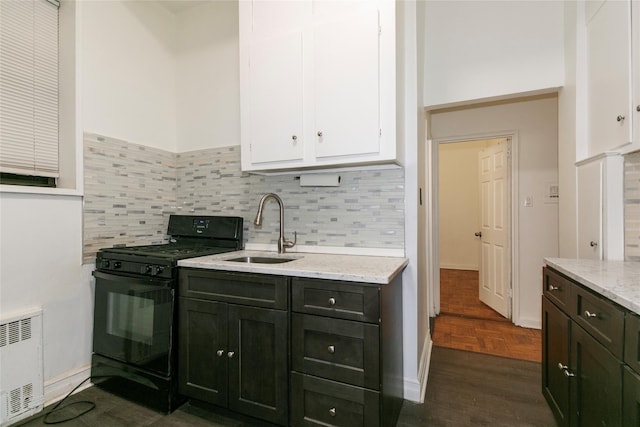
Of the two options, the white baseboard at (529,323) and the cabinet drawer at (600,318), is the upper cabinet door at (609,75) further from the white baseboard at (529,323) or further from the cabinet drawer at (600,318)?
the white baseboard at (529,323)

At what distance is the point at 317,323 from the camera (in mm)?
1469

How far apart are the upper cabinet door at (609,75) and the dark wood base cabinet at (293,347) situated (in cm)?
149

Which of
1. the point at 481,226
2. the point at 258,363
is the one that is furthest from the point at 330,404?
the point at 481,226

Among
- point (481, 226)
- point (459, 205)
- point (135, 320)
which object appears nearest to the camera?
point (135, 320)

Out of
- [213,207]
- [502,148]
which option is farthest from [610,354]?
[502,148]

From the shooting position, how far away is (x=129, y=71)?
2.43m

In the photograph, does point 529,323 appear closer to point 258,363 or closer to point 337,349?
point 337,349

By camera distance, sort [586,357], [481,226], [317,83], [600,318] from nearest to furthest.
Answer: [600,318]
[586,357]
[317,83]
[481,226]

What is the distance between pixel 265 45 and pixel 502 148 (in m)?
2.83

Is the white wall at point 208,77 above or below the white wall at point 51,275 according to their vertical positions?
above

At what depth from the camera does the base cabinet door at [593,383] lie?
1013 millimetres

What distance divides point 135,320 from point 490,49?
3.26 meters

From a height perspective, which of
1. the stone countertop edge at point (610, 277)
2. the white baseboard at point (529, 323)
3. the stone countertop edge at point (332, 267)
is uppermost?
the stone countertop edge at point (610, 277)

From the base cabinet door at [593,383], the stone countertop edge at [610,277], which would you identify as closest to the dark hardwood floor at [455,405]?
the base cabinet door at [593,383]
